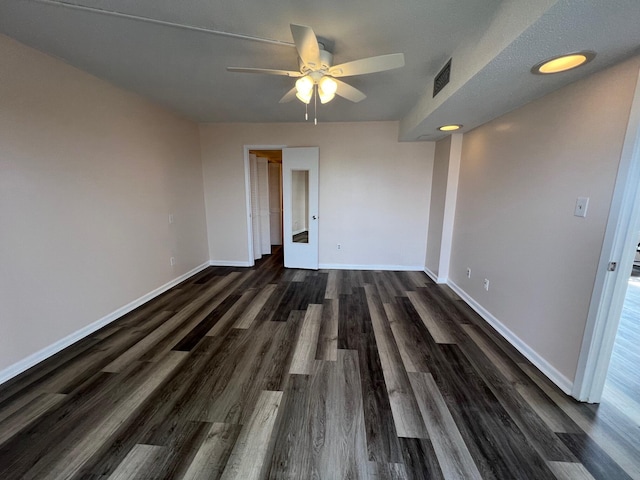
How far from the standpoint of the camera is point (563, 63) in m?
1.55

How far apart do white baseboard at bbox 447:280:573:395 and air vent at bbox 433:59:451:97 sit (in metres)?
2.37

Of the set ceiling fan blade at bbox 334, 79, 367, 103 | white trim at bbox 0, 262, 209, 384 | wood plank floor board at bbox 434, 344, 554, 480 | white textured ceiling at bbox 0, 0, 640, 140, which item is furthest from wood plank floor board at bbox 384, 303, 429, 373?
white trim at bbox 0, 262, 209, 384

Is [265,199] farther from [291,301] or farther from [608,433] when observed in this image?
[608,433]

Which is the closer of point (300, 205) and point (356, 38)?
point (356, 38)

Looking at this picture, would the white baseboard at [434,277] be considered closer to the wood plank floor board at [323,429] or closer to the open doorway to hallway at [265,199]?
the wood plank floor board at [323,429]

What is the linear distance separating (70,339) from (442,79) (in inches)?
161

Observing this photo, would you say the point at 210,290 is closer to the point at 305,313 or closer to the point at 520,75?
the point at 305,313

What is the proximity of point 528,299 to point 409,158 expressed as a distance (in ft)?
8.93

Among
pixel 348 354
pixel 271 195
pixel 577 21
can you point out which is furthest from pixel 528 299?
pixel 271 195

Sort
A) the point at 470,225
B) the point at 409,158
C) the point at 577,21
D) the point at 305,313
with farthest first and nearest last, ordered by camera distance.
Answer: the point at 409,158 → the point at 470,225 → the point at 305,313 → the point at 577,21

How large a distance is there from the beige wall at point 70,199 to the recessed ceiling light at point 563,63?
143 inches

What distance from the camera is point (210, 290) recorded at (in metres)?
3.54

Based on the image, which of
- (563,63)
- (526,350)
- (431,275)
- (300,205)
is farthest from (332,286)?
(563,63)

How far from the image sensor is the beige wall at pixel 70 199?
1.85 m
